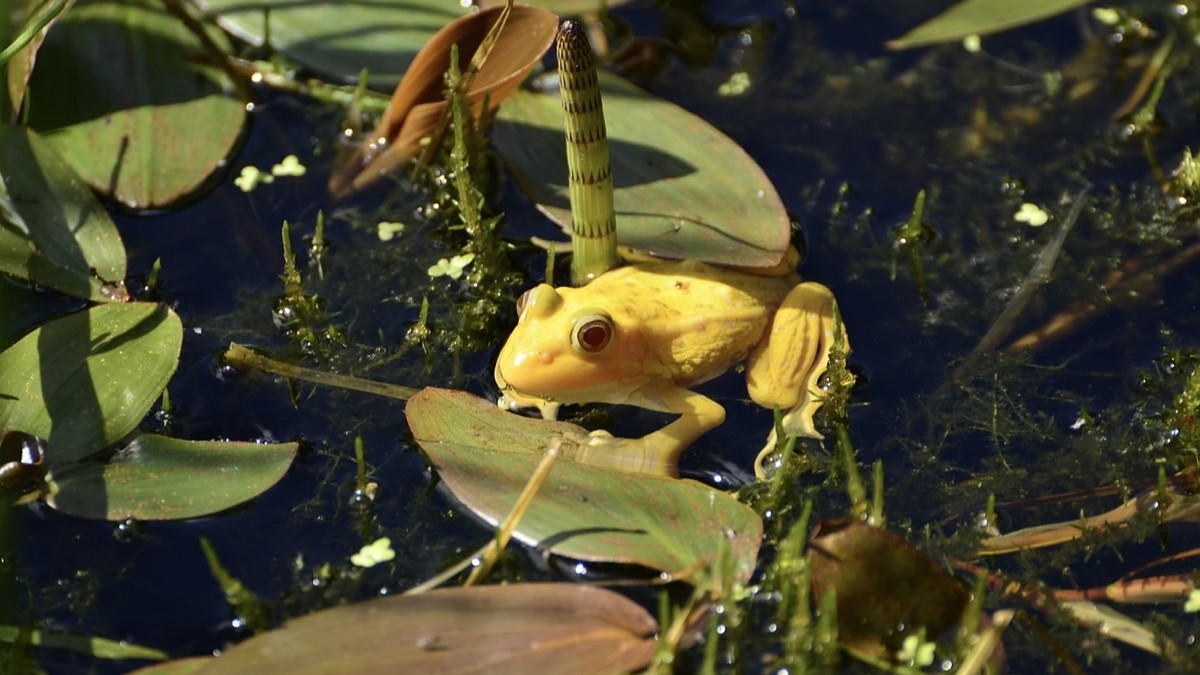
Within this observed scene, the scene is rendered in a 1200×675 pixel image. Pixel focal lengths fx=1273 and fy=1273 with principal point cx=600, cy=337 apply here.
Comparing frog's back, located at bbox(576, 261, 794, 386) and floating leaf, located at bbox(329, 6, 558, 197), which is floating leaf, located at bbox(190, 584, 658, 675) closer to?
frog's back, located at bbox(576, 261, 794, 386)

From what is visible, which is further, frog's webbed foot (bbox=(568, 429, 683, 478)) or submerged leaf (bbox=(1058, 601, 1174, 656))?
frog's webbed foot (bbox=(568, 429, 683, 478))

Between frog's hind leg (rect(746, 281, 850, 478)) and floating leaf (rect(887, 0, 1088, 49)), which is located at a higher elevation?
floating leaf (rect(887, 0, 1088, 49))

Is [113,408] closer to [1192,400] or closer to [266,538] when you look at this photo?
[266,538]

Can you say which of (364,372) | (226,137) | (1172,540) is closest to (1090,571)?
(1172,540)

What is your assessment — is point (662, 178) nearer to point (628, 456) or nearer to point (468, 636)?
point (628, 456)

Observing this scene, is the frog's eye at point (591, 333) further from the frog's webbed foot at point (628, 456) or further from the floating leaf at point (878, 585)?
the floating leaf at point (878, 585)

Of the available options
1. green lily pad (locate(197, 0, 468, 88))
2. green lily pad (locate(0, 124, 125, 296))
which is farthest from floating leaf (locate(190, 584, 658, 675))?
green lily pad (locate(197, 0, 468, 88))

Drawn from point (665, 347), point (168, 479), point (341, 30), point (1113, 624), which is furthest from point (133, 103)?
point (1113, 624)
